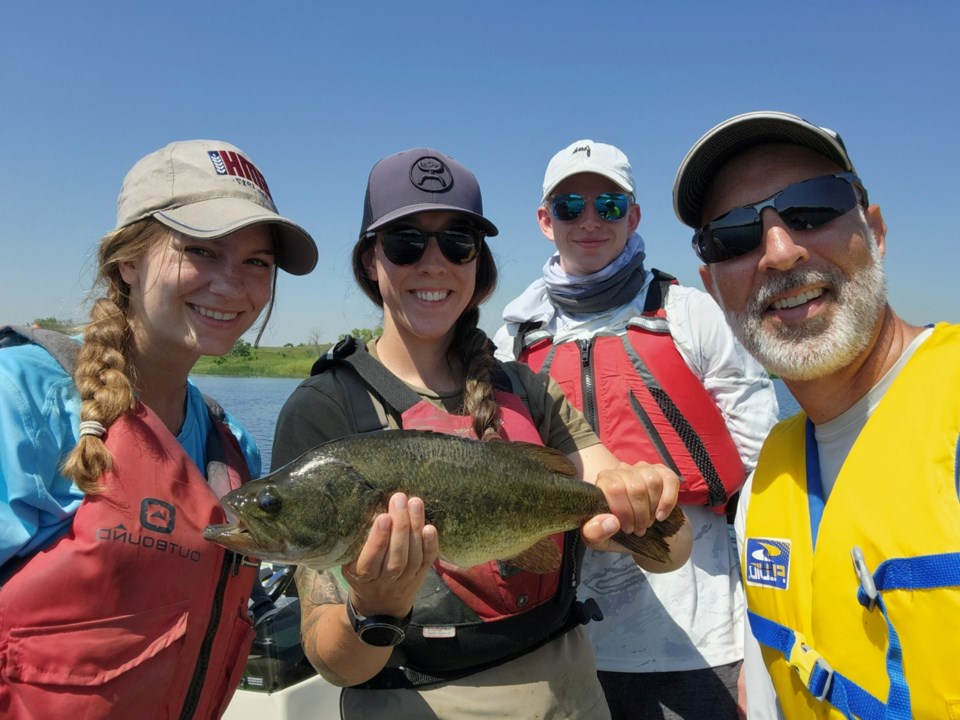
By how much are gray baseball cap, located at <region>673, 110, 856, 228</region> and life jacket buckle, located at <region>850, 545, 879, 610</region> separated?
165cm

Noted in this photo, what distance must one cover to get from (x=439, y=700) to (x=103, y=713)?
1.33m

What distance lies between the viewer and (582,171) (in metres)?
4.64

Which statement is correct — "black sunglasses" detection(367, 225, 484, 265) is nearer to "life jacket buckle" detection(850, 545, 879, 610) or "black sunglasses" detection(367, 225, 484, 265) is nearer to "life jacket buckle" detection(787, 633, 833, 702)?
"life jacket buckle" detection(850, 545, 879, 610)

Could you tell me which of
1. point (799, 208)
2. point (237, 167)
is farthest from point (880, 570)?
point (237, 167)

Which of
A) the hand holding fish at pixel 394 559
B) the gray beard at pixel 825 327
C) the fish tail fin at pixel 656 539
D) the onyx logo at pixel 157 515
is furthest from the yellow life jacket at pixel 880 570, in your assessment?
the onyx logo at pixel 157 515

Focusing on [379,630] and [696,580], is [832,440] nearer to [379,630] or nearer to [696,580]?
[696,580]

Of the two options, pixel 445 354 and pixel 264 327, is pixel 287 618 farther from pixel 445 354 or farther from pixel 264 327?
pixel 445 354

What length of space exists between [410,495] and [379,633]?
21.0 inches

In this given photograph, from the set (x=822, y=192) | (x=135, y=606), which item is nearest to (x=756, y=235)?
(x=822, y=192)

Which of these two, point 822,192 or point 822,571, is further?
point 822,192

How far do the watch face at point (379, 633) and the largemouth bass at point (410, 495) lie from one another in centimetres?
27

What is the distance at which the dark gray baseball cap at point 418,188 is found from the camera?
3.09 metres

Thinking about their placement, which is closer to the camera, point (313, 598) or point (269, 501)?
point (269, 501)

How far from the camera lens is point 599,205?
4.72m
